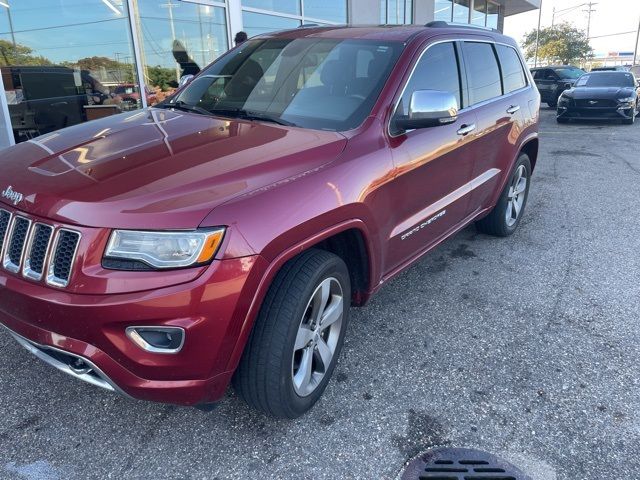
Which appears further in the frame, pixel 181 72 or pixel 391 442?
pixel 181 72

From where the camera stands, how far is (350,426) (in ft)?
8.01

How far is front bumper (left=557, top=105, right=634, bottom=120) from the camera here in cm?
1366

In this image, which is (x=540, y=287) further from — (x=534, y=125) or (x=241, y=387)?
(x=241, y=387)

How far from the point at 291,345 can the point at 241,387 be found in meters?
0.30

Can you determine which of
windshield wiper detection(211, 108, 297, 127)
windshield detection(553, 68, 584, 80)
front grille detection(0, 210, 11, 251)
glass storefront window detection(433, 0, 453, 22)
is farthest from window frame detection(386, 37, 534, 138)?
windshield detection(553, 68, 584, 80)

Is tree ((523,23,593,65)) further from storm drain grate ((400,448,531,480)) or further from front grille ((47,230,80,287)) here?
front grille ((47,230,80,287))

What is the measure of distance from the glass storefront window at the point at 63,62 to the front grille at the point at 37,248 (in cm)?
504

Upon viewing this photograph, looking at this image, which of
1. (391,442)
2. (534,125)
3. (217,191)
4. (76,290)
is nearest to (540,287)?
(534,125)

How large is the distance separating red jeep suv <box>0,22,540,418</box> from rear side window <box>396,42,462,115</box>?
0.7 inches

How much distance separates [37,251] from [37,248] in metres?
0.01

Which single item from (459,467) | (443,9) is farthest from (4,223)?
(443,9)

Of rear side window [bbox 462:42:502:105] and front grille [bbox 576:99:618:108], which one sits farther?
front grille [bbox 576:99:618:108]

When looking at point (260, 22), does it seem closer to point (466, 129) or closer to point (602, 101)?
point (466, 129)

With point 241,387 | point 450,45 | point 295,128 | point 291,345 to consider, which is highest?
point 450,45
